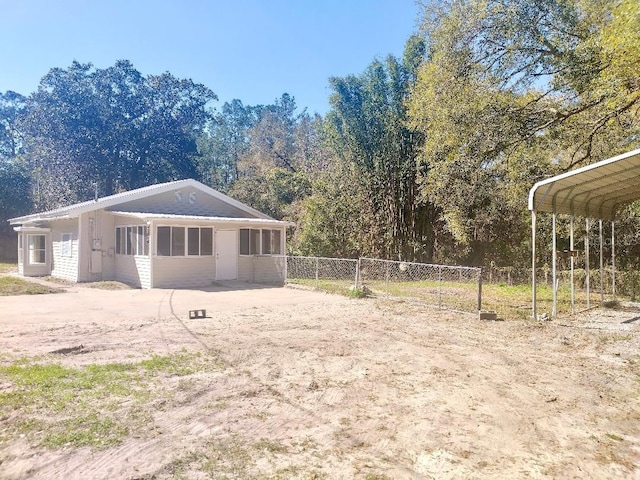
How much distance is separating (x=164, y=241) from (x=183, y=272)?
3.84 ft

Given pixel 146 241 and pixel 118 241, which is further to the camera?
pixel 118 241

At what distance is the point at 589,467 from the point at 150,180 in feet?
116

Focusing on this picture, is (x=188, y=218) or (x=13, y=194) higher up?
(x=13, y=194)

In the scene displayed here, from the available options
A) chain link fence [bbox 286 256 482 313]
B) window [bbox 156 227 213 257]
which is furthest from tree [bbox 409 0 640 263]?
window [bbox 156 227 213 257]

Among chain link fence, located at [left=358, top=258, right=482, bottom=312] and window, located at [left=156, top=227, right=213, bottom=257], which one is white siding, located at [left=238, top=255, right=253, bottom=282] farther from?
chain link fence, located at [left=358, top=258, right=482, bottom=312]

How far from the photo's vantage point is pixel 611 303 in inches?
434

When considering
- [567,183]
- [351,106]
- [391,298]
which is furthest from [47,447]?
[351,106]

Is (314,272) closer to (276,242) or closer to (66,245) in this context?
(276,242)

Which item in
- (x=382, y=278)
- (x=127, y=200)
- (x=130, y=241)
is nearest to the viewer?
(x=130, y=241)

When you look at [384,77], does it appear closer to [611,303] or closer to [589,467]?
[611,303]

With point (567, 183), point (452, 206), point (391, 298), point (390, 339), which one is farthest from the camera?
point (452, 206)

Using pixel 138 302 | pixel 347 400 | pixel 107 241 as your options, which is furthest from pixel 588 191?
pixel 107 241

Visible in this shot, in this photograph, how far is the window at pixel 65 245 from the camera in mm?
16600

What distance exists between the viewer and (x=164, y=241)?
1455 centimetres
